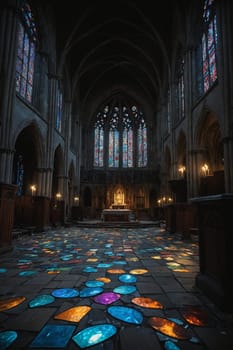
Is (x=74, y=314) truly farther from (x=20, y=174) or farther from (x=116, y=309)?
(x=20, y=174)

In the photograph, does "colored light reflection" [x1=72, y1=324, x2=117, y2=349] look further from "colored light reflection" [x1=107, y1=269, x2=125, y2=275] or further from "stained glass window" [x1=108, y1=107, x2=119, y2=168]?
"stained glass window" [x1=108, y1=107, x2=119, y2=168]

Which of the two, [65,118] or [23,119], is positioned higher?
[65,118]

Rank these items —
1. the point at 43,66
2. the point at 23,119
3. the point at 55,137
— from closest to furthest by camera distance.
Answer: the point at 23,119 → the point at 43,66 → the point at 55,137

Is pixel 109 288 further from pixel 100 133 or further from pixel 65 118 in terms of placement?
pixel 100 133

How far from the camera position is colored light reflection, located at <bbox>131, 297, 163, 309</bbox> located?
89.4 inches

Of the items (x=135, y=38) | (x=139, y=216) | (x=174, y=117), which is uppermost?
(x=135, y=38)

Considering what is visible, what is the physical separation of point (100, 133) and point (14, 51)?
17089 mm

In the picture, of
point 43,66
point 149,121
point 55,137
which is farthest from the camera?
point 149,121

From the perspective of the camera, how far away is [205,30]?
38.9 ft

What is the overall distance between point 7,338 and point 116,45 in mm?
24084

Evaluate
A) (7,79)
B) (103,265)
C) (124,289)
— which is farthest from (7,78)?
(124,289)

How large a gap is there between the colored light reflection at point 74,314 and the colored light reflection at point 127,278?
101cm

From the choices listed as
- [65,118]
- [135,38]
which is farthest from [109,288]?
[135,38]

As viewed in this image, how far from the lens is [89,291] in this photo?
8.80 ft
